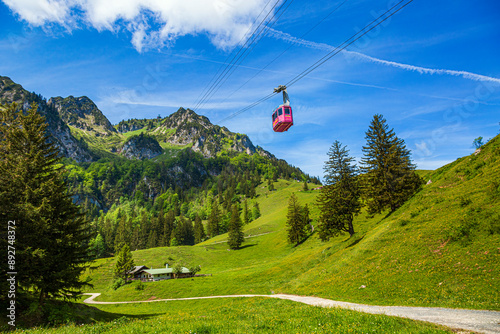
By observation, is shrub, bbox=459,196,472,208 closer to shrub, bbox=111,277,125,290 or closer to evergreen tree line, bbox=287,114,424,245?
evergreen tree line, bbox=287,114,424,245

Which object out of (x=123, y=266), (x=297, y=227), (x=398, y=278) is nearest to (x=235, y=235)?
(x=297, y=227)

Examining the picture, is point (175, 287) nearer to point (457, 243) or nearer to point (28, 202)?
point (28, 202)

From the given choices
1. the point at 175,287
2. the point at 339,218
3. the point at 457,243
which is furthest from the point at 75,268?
the point at 175,287

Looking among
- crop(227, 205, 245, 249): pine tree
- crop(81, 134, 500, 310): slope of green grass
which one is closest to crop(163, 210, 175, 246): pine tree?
crop(227, 205, 245, 249): pine tree

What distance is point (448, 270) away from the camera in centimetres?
1795

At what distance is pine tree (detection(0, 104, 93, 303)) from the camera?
59.6ft

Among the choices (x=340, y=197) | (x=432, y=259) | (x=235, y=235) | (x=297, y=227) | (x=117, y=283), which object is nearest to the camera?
(x=432, y=259)

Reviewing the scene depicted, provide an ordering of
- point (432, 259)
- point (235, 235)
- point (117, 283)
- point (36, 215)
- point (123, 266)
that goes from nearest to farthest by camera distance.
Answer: point (36, 215) < point (432, 259) < point (117, 283) < point (123, 266) < point (235, 235)

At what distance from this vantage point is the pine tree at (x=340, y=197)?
133ft

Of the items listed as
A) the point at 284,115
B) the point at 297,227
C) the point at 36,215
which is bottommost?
the point at 297,227

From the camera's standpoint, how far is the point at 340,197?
134 feet

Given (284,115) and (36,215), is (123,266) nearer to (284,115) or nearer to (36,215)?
(36,215)

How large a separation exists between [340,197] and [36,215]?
129 ft

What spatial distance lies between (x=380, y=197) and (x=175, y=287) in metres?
49.3
